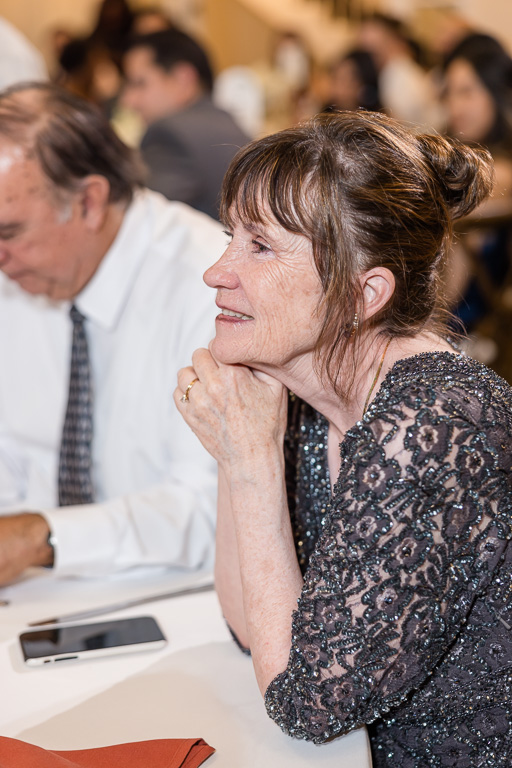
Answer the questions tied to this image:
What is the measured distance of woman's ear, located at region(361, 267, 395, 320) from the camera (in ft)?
3.94

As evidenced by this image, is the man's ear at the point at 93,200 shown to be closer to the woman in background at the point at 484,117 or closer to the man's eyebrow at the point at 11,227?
the man's eyebrow at the point at 11,227

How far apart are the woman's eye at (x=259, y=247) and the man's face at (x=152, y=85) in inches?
131

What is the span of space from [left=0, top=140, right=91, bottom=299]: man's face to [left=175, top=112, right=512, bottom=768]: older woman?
0.66m

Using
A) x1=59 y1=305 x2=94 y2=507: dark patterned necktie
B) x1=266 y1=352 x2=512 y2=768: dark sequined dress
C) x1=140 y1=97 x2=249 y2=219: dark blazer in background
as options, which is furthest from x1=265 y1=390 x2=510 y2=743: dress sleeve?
x1=140 y1=97 x2=249 y2=219: dark blazer in background

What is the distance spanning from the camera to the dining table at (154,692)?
109cm

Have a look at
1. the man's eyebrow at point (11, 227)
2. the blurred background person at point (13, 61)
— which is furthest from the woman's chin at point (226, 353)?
the blurred background person at point (13, 61)

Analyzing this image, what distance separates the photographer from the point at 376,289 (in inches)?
47.9

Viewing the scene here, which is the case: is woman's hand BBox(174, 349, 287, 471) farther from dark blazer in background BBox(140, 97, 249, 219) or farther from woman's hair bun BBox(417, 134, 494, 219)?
dark blazer in background BBox(140, 97, 249, 219)

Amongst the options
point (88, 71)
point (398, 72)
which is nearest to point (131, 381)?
point (88, 71)

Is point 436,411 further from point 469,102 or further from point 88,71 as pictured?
point 88,71

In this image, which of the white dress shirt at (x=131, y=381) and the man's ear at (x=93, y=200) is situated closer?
the white dress shirt at (x=131, y=381)

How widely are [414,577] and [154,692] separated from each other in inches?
16.0

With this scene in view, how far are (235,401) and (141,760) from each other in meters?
0.51

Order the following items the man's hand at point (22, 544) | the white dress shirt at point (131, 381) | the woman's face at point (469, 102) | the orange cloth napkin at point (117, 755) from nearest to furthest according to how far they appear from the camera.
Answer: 1. the orange cloth napkin at point (117, 755)
2. the man's hand at point (22, 544)
3. the white dress shirt at point (131, 381)
4. the woman's face at point (469, 102)
